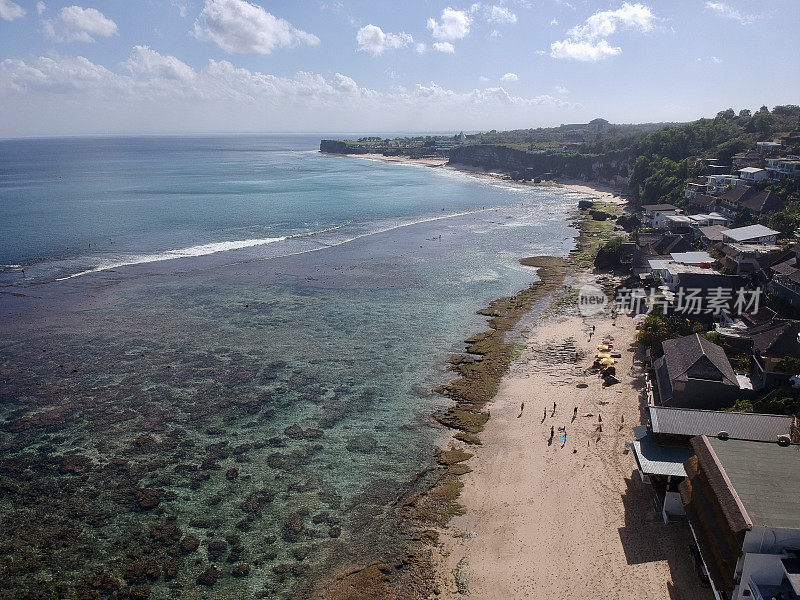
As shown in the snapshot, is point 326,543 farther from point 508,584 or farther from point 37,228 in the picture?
point 37,228

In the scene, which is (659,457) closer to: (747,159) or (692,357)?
(692,357)

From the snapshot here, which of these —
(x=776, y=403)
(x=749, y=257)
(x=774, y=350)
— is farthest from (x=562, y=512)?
(x=749, y=257)

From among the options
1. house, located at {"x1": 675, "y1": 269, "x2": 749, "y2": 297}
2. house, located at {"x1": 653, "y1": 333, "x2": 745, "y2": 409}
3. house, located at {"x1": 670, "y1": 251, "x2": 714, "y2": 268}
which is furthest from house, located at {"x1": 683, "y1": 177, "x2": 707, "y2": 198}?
house, located at {"x1": 653, "y1": 333, "x2": 745, "y2": 409}

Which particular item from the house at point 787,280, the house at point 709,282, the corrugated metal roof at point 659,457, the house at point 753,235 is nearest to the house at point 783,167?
the house at point 753,235

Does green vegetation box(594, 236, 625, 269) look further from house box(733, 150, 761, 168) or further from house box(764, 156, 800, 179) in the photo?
house box(733, 150, 761, 168)

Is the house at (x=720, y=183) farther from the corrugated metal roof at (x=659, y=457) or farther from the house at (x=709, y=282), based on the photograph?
the corrugated metal roof at (x=659, y=457)

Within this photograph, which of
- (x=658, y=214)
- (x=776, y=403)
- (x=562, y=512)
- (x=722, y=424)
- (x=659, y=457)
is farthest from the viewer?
(x=658, y=214)

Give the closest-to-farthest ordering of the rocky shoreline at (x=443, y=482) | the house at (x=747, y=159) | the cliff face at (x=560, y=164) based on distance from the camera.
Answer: the rocky shoreline at (x=443, y=482) → the house at (x=747, y=159) → the cliff face at (x=560, y=164)
